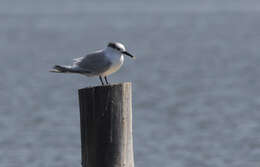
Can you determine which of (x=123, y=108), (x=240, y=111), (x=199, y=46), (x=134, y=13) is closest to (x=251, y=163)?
(x=240, y=111)

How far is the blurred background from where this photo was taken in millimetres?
12258

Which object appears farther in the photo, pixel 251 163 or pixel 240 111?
pixel 240 111

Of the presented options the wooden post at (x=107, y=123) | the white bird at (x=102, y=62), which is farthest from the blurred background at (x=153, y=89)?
the wooden post at (x=107, y=123)

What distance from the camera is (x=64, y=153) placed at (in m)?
12.0

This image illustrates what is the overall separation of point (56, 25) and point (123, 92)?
1452 inches

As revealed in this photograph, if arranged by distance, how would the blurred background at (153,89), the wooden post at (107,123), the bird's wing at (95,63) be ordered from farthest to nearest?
the blurred background at (153,89) → the bird's wing at (95,63) → the wooden post at (107,123)

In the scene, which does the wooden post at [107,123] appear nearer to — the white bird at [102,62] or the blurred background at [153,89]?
the white bird at [102,62]

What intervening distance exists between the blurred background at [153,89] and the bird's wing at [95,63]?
5161 millimetres

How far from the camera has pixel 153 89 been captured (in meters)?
19.2

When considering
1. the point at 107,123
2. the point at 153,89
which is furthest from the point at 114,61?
the point at 153,89

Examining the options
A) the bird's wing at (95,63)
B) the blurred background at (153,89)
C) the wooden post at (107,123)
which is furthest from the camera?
the blurred background at (153,89)

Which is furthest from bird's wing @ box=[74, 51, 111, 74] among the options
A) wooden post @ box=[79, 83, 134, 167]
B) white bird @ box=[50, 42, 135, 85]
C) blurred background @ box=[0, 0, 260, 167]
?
blurred background @ box=[0, 0, 260, 167]

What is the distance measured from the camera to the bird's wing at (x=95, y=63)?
20.7ft

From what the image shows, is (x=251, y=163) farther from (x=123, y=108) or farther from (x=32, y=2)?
(x=32, y=2)
